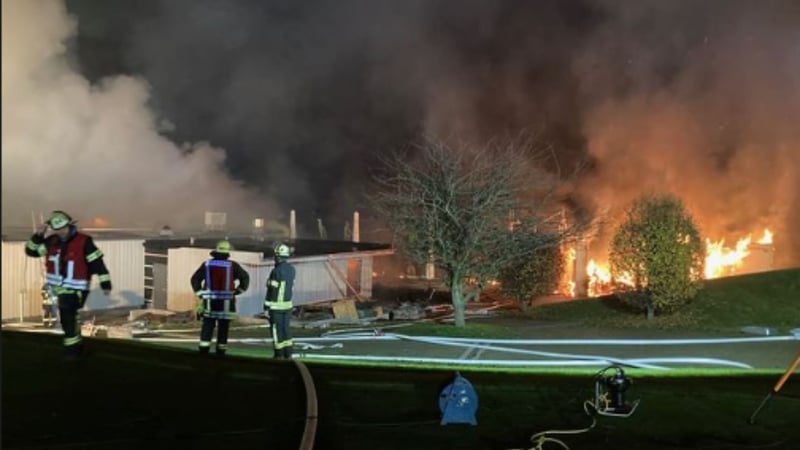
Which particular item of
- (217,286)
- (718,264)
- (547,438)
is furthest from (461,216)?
(718,264)

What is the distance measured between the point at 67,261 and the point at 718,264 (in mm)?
25214

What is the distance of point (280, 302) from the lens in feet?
29.1

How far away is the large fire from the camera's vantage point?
25.4m

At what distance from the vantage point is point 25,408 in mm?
6086

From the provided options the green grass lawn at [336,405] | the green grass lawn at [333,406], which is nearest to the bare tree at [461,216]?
the green grass lawn at [336,405]

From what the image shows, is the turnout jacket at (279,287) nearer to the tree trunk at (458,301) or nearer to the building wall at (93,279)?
the tree trunk at (458,301)

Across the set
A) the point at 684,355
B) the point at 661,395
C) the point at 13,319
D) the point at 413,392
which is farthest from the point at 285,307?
the point at 13,319

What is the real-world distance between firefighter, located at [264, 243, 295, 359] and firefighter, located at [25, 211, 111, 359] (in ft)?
6.83

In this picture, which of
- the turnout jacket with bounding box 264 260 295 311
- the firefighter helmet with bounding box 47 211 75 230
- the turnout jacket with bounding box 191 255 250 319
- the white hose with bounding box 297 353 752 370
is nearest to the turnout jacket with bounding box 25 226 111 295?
the firefighter helmet with bounding box 47 211 75 230

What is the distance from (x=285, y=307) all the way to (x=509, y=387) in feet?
10.3

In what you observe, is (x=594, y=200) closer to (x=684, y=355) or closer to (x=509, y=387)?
(x=684, y=355)

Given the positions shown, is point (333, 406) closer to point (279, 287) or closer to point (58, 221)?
point (279, 287)

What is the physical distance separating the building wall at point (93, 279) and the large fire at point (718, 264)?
15.6m

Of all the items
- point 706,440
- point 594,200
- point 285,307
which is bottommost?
point 706,440
